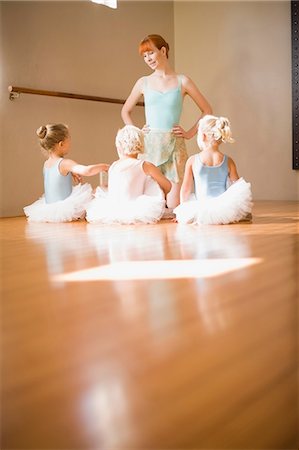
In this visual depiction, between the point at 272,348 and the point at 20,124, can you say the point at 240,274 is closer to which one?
the point at 272,348

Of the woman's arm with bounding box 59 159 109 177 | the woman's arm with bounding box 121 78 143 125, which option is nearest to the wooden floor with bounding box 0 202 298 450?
the woman's arm with bounding box 59 159 109 177

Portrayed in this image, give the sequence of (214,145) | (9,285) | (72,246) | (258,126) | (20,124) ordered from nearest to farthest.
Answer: (9,285) < (72,246) < (214,145) < (20,124) < (258,126)

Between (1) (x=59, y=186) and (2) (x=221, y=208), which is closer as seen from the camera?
(2) (x=221, y=208)

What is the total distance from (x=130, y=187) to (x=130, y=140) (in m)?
0.28

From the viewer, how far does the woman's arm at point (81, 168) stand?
4.09 m

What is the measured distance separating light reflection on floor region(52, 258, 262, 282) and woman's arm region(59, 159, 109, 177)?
210cm

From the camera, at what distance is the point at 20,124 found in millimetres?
5027

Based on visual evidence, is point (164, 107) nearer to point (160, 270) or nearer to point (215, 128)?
point (215, 128)

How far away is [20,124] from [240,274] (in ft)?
11.9

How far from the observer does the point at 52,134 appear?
169 inches

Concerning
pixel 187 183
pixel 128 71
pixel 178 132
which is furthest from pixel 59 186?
pixel 128 71

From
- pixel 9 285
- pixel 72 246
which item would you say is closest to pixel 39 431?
pixel 9 285

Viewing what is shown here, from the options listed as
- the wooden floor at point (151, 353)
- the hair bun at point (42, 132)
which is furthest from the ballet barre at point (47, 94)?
the wooden floor at point (151, 353)

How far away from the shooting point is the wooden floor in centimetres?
69
